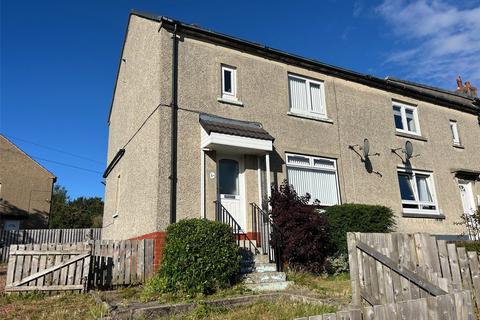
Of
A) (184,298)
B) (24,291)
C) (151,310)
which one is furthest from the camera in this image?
(24,291)

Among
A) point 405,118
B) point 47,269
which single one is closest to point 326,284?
point 47,269

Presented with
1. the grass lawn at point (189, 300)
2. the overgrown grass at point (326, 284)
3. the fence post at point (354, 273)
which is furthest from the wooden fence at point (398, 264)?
the overgrown grass at point (326, 284)

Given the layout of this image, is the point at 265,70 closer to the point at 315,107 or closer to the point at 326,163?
the point at 315,107

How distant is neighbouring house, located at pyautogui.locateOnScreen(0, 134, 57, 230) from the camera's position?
92.9 feet

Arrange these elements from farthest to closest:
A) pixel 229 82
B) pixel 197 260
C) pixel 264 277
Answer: pixel 229 82 < pixel 264 277 < pixel 197 260

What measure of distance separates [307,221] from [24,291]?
648cm

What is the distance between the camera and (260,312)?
20.0 ft

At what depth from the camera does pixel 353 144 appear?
13625 mm

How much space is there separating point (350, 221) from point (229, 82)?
5478mm

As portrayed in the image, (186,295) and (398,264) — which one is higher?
(398,264)

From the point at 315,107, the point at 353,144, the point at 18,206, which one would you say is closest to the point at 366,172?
the point at 353,144

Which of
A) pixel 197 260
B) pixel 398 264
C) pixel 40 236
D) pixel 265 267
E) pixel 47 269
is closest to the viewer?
pixel 398 264

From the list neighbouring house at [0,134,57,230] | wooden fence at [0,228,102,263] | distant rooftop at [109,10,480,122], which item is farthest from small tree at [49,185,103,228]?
distant rooftop at [109,10,480,122]

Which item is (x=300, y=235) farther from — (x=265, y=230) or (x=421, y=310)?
(x=421, y=310)
